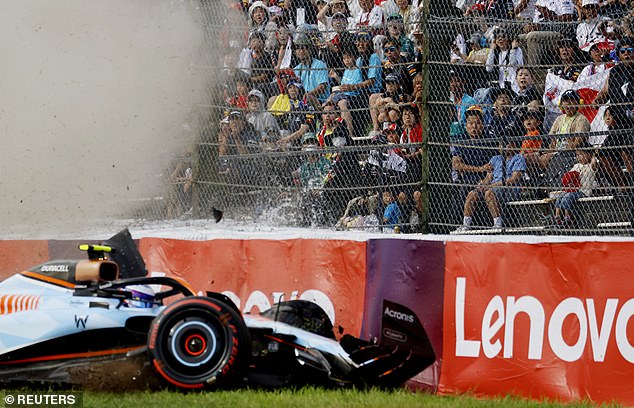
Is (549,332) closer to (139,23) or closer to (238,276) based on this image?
(238,276)

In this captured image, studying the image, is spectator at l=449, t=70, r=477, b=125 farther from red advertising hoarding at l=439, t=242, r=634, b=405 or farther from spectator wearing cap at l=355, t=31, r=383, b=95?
red advertising hoarding at l=439, t=242, r=634, b=405

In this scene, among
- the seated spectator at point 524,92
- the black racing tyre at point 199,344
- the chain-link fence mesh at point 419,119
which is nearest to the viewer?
the black racing tyre at point 199,344

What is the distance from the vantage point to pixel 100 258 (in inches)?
336

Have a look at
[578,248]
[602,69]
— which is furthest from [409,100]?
[578,248]

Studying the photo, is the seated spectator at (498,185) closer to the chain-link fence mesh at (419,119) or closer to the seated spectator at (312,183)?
the chain-link fence mesh at (419,119)

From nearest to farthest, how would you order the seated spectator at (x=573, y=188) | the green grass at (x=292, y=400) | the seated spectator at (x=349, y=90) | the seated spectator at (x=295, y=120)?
1. the green grass at (x=292, y=400)
2. the seated spectator at (x=573, y=188)
3. the seated spectator at (x=349, y=90)
4. the seated spectator at (x=295, y=120)

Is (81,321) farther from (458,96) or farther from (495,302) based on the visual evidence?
(458,96)

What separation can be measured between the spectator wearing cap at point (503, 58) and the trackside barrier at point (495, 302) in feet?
6.36

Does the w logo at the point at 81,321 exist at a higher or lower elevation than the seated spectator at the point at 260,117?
lower

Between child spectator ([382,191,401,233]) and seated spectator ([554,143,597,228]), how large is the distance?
1419 millimetres

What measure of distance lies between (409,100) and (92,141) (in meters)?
4.31

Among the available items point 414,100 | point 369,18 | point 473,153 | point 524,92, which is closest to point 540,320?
point 473,153

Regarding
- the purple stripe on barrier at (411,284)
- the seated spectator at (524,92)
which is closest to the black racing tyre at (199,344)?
the purple stripe on barrier at (411,284)

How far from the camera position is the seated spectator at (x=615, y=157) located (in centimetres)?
910
